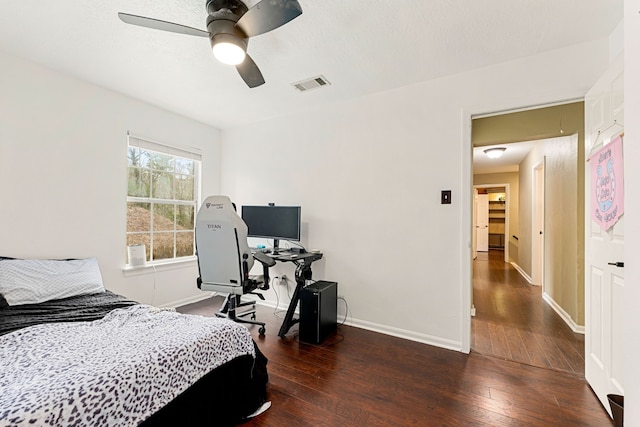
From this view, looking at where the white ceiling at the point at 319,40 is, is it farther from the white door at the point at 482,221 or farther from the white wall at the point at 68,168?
the white door at the point at 482,221

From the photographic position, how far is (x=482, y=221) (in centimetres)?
875

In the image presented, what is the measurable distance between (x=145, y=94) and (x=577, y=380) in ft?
15.5

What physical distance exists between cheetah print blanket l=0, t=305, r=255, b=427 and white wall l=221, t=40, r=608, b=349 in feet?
5.41

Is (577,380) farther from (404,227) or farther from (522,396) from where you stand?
(404,227)

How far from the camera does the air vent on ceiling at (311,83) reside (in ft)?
8.91

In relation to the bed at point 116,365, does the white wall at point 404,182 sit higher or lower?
higher

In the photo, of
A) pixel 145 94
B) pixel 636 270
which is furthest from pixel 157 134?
pixel 636 270

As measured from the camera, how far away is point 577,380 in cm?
202

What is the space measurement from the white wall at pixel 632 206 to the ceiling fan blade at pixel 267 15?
4.50 ft

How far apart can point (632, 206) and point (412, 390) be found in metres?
1.62

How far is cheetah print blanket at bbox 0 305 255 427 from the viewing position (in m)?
0.97

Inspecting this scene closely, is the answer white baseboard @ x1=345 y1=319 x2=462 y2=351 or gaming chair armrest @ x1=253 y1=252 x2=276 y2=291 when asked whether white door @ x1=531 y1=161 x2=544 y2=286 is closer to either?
white baseboard @ x1=345 y1=319 x2=462 y2=351

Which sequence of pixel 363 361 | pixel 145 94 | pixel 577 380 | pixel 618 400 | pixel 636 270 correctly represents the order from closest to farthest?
1. pixel 636 270
2. pixel 618 400
3. pixel 577 380
4. pixel 363 361
5. pixel 145 94

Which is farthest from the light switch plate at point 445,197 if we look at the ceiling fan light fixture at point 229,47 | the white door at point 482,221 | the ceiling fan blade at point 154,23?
the white door at point 482,221
